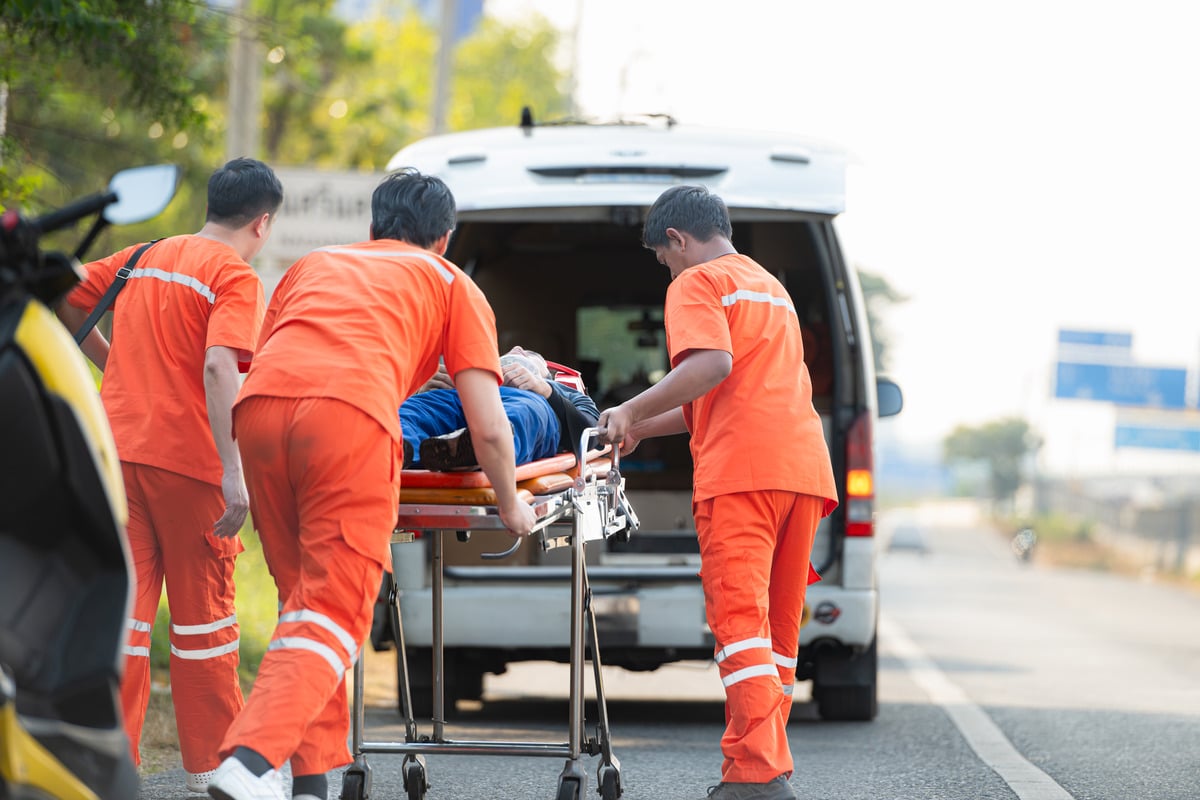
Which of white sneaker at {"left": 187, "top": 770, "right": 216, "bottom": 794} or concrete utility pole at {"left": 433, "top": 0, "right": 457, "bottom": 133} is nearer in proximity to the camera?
white sneaker at {"left": 187, "top": 770, "right": 216, "bottom": 794}

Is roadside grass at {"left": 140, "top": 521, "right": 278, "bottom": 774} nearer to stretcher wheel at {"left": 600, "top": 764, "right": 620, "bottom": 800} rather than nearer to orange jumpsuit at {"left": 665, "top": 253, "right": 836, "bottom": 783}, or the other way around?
stretcher wheel at {"left": 600, "top": 764, "right": 620, "bottom": 800}

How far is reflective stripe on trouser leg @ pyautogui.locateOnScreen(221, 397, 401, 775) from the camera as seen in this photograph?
3674 mm

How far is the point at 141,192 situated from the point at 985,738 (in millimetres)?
4677

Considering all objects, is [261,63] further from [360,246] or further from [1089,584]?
[1089,584]

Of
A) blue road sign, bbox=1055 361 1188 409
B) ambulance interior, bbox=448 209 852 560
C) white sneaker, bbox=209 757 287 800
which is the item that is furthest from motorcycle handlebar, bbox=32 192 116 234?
blue road sign, bbox=1055 361 1188 409

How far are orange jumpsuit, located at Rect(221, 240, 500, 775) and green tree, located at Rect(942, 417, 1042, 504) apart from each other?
10235 cm

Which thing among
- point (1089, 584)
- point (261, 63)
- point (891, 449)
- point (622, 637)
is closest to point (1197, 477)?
point (1089, 584)

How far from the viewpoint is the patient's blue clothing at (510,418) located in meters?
4.42

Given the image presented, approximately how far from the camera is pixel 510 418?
176 inches

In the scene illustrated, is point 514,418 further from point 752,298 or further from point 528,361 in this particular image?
point 752,298

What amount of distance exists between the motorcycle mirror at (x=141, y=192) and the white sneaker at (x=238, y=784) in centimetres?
116

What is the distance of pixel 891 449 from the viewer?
172 meters

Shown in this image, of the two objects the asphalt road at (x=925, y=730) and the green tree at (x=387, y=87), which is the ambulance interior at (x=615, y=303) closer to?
the asphalt road at (x=925, y=730)

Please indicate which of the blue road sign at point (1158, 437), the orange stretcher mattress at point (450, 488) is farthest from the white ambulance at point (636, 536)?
the blue road sign at point (1158, 437)
